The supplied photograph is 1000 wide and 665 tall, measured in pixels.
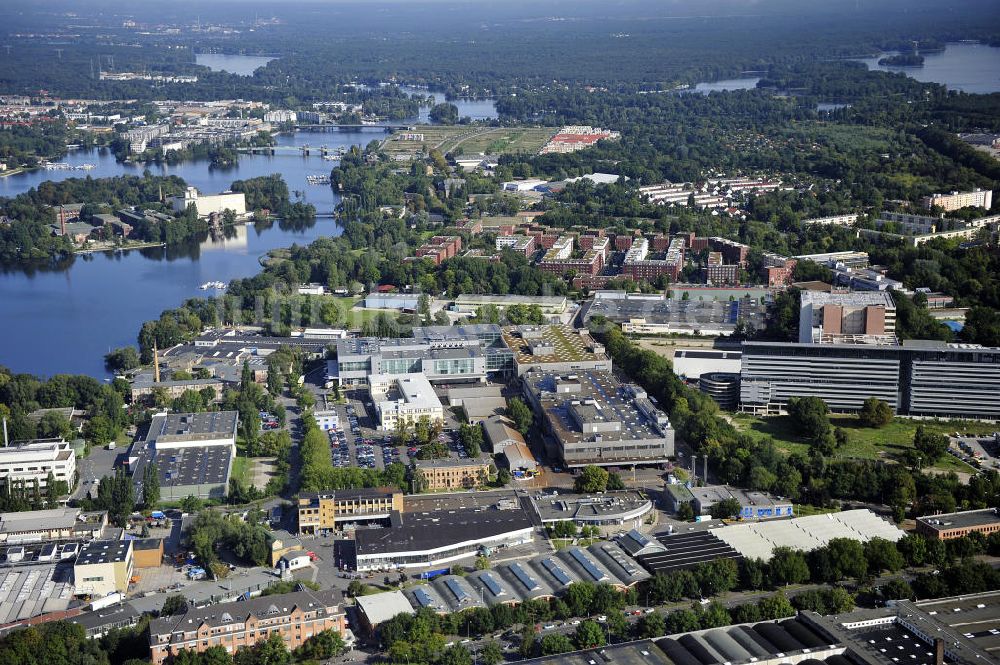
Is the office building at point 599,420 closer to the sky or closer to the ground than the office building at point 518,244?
closer to the ground

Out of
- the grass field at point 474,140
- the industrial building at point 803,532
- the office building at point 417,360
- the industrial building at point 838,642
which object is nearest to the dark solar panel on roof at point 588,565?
the industrial building at point 838,642

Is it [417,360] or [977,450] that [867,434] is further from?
[417,360]

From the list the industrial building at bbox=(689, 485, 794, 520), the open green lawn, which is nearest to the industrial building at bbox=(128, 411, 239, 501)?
the industrial building at bbox=(689, 485, 794, 520)

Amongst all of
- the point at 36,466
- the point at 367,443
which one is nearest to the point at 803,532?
the point at 367,443

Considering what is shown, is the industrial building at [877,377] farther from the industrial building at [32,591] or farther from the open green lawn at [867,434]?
the industrial building at [32,591]

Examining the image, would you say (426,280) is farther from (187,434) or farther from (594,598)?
(594,598)
